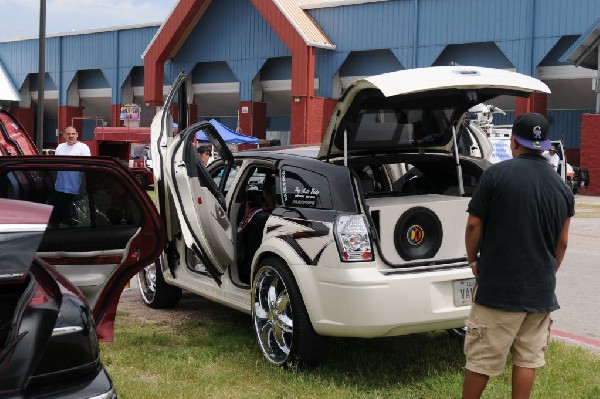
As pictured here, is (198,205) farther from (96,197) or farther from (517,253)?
(517,253)

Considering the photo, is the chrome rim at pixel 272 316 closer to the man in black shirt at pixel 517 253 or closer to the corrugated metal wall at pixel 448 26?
the man in black shirt at pixel 517 253

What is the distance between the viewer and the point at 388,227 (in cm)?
526

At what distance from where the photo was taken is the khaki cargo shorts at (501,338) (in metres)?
4.03

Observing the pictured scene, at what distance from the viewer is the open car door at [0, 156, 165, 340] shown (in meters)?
4.92

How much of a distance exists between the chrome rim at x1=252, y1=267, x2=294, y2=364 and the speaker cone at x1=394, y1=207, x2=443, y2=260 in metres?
0.84

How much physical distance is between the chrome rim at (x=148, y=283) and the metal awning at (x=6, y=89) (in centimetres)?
4102

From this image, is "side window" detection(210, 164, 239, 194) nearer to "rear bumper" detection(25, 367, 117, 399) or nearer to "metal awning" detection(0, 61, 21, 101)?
"rear bumper" detection(25, 367, 117, 399)

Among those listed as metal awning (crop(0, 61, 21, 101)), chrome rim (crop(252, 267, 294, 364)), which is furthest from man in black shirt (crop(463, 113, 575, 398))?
metal awning (crop(0, 61, 21, 101))

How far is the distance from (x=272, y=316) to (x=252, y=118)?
31.2 meters

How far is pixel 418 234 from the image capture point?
210 inches

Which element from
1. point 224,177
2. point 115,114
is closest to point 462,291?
point 224,177

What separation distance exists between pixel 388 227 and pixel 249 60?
103ft

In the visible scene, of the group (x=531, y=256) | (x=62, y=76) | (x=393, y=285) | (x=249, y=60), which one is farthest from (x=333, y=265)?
(x=62, y=76)

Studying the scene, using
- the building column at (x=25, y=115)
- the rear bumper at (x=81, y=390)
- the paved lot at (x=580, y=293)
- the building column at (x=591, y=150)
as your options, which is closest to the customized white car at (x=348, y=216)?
the paved lot at (x=580, y=293)
